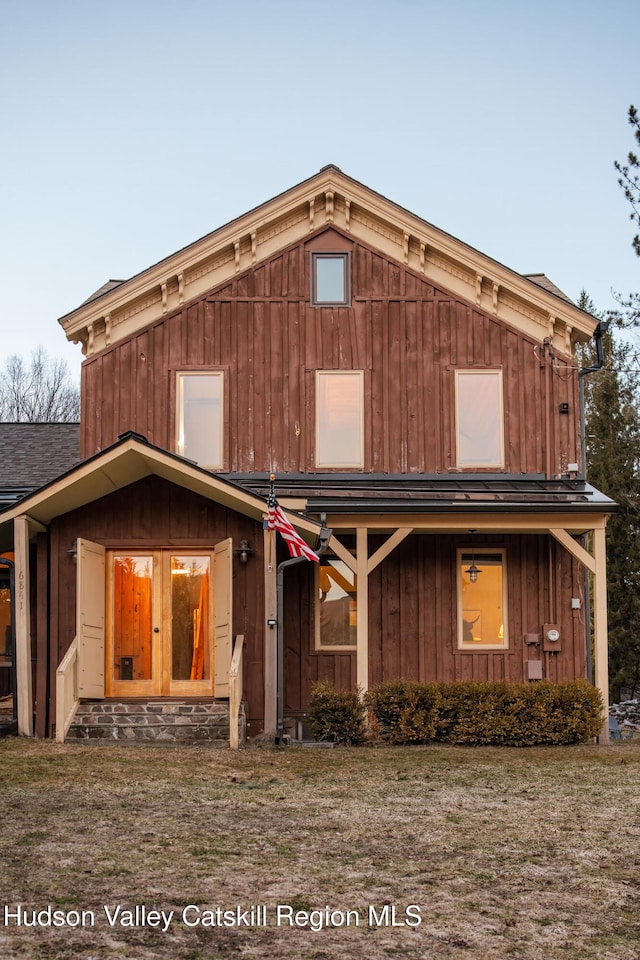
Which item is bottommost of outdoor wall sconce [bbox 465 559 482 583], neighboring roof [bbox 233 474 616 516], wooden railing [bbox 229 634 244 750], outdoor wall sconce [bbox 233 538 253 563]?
wooden railing [bbox 229 634 244 750]

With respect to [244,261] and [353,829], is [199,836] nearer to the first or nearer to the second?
[353,829]

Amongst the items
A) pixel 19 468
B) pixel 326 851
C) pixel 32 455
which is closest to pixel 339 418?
pixel 19 468

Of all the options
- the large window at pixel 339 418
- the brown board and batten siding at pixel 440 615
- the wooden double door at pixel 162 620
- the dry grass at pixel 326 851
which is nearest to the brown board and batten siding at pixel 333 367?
the large window at pixel 339 418

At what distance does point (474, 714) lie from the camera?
1471 centimetres

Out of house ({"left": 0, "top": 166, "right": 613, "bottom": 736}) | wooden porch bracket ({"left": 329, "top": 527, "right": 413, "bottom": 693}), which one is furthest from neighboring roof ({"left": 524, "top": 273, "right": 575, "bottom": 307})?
wooden porch bracket ({"left": 329, "top": 527, "right": 413, "bottom": 693})

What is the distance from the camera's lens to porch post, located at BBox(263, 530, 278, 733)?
14.6 metres

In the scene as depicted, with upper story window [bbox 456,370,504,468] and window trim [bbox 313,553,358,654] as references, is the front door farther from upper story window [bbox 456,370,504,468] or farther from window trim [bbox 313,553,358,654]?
upper story window [bbox 456,370,504,468]

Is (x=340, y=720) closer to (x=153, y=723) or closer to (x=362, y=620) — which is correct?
(x=362, y=620)

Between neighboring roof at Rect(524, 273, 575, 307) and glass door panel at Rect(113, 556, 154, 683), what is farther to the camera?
neighboring roof at Rect(524, 273, 575, 307)

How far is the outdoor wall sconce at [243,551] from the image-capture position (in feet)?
51.7

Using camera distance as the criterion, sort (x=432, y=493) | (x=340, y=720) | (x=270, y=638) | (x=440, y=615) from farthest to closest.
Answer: (x=440, y=615) < (x=432, y=493) < (x=340, y=720) < (x=270, y=638)

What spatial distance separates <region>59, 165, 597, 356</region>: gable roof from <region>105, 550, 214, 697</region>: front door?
12.9 ft

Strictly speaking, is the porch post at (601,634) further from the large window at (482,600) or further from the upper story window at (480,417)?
the upper story window at (480,417)

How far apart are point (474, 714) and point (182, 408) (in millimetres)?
6529
